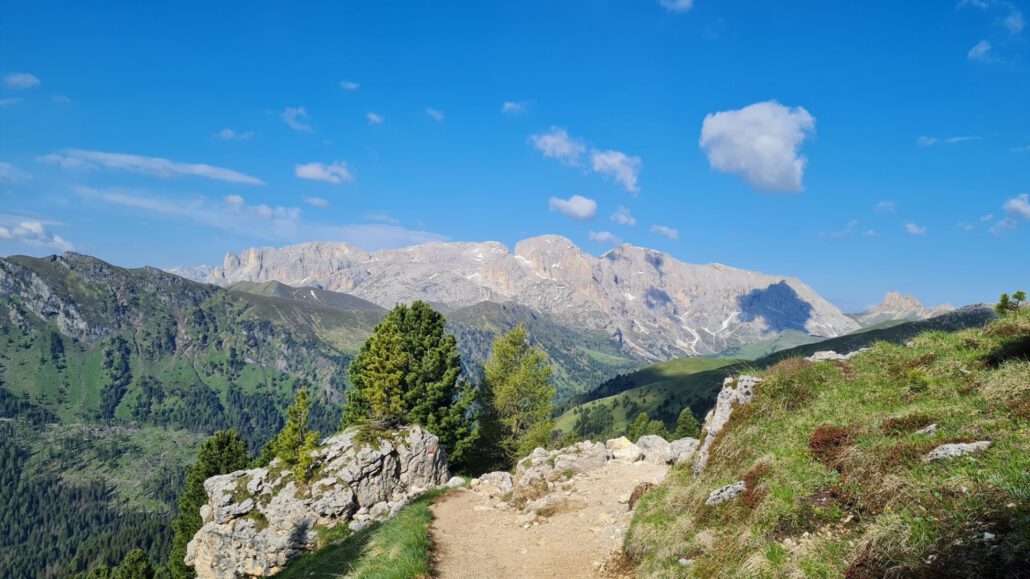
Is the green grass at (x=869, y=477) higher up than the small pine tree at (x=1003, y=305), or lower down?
lower down

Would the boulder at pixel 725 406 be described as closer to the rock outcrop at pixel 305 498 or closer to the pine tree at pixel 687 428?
the rock outcrop at pixel 305 498

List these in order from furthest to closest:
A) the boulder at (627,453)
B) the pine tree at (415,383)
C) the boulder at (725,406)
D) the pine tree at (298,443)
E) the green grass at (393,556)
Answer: the pine tree at (415,383), the pine tree at (298,443), the boulder at (627,453), the boulder at (725,406), the green grass at (393,556)

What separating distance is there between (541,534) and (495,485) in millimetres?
12435

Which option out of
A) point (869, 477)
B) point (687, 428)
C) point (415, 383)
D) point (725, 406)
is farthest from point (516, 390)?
point (687, 428)

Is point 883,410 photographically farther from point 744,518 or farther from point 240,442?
point 240,442

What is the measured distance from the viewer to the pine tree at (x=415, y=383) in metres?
44.9

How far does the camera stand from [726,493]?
1439cm

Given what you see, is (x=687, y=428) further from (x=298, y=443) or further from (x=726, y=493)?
(x=726, y=493)

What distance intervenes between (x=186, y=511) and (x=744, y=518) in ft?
228

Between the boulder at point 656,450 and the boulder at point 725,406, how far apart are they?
15636 millimetres

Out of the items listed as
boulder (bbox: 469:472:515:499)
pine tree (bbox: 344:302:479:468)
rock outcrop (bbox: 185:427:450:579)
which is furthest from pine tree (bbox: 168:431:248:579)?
boulder (bbox: 469:472:515:499)

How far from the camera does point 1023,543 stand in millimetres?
7117

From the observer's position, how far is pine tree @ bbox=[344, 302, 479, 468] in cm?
4488

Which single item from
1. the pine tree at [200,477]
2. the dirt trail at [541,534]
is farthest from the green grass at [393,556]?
the pine tree at [200,477]
